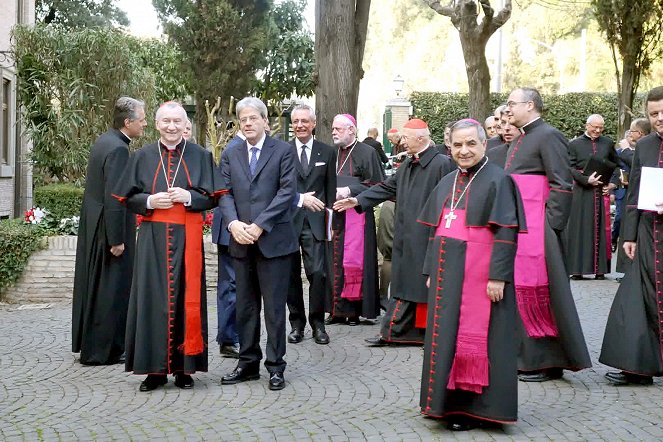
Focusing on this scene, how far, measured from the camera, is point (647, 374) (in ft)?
25.2

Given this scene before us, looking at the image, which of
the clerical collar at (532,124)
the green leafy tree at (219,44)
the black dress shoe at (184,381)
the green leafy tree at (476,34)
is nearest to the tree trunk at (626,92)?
the green leafy tree at (476,34)

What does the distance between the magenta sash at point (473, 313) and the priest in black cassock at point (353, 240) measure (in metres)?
3.95

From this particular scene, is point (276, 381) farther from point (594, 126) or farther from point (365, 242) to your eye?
point (594, 126)

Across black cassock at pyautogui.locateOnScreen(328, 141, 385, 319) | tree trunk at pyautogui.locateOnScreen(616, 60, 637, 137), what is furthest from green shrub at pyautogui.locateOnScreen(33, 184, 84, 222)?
tree trunk at pyautogui.locateOnScreen(616, 60, 637, 137)

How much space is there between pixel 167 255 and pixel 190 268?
0.19 meters

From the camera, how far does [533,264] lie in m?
7.92

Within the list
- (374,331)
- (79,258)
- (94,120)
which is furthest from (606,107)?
(79,258)

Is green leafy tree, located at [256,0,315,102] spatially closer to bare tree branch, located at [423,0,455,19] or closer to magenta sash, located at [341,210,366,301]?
bare tree branch, located at [423,0,455,19]

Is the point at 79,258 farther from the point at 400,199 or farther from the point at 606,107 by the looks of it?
the point at 606,107

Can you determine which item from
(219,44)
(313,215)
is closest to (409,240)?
(313,215)

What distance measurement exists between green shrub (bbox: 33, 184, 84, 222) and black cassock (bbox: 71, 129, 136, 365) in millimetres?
6402

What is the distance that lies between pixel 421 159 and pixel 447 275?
3035mm

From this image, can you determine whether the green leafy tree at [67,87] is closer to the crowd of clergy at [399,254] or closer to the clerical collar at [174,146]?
the crowd of clergy at [399,254]

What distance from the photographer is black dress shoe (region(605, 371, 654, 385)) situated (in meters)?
7.84
